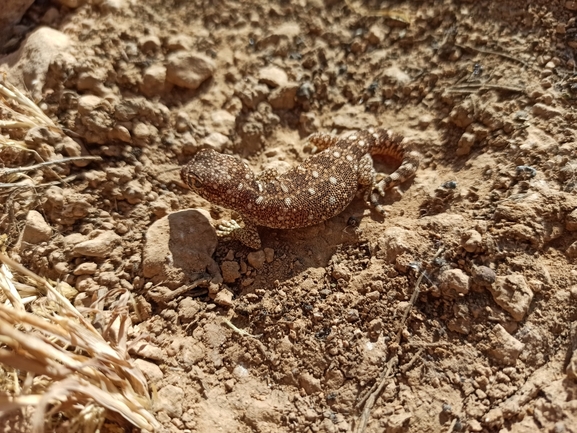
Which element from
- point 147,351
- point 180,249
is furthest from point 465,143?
point 147,351

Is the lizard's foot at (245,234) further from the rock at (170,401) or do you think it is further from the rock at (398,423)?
the rock at (398,423)

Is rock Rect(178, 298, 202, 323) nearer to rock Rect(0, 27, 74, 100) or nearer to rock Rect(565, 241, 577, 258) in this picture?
rock Rect(0, 27, 74, 100)

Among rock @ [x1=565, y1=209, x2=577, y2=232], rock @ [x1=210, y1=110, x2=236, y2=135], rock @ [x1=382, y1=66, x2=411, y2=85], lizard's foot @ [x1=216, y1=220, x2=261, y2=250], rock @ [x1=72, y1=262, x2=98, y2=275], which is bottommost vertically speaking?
rock @ [x1=72, y1=262, x2=98, y2=275]

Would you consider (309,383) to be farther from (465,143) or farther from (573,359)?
(465,143)

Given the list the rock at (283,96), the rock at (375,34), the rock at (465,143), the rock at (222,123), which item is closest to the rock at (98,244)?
the rock at (222,123)

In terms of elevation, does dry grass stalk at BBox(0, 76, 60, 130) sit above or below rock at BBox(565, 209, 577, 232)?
below

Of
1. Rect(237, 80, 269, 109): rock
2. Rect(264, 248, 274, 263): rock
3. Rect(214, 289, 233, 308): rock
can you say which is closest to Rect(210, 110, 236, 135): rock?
→ Rect(237, 80, 269, 109): rock

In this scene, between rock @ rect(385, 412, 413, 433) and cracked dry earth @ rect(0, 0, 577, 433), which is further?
cracked dry earth @ rect(0, 0, 577, 433)
